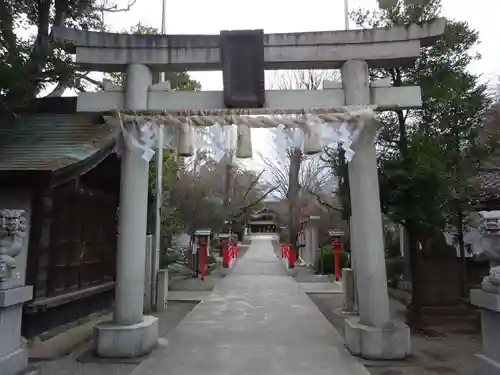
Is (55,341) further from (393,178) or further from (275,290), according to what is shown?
(275,290)

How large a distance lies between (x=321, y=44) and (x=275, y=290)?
11.3 meters

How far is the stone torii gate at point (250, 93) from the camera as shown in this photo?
7027 millimetres

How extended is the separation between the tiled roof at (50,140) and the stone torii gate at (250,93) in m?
1.05

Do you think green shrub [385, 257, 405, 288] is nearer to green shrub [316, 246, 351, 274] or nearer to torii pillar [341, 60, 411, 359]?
green shrub [316, 246, 351, 274]

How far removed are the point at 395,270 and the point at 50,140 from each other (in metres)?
11.5

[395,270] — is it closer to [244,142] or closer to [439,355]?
[439,355]

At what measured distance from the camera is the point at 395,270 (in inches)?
589

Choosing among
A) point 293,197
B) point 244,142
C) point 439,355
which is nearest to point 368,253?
point 439,355

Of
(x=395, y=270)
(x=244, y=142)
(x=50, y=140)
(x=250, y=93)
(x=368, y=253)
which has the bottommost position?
(x=395, y=270)

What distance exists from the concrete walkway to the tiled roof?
149 inches

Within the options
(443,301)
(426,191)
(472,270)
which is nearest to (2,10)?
(426,191)

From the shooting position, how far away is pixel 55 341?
817 cm

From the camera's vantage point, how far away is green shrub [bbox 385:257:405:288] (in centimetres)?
1495

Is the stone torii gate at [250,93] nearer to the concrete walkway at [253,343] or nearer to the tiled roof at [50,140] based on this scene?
the concrete walkway at [253,343]
